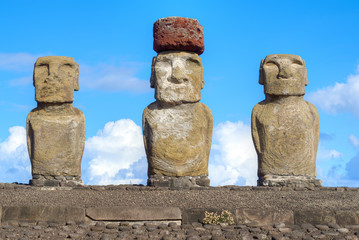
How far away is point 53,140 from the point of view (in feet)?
51.2

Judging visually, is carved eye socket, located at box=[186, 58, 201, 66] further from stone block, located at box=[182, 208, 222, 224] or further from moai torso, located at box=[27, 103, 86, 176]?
stone block, located at box=[182, 208, 222, 224]

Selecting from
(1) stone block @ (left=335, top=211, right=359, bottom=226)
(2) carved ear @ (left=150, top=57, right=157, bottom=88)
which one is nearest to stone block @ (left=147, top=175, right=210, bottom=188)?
(2) carved ear @ (left=150, top=57, right=157, bottom=88)

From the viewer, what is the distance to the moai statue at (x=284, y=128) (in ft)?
51.0

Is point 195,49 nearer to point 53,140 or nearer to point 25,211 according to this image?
point 53,140

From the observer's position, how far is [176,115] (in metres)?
15.0

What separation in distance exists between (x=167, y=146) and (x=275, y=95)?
293cm

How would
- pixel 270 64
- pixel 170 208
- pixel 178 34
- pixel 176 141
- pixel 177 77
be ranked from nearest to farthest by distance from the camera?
pixel 170 208 → pixel 177 77 → pixel 176 141 → pixel 178 34 → pixel 270 64

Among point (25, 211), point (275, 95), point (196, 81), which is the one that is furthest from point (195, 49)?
point (25, 211)

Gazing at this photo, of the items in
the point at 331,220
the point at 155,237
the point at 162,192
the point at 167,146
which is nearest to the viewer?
the point at 155,237

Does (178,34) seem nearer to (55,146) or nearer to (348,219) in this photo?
(55,146)

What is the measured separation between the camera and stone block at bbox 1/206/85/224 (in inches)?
460

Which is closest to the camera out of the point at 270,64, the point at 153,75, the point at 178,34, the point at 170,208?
the point at 170,208

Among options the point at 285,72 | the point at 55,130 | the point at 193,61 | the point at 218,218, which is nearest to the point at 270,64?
the point at 285,72

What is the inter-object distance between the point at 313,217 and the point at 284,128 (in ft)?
13.2
